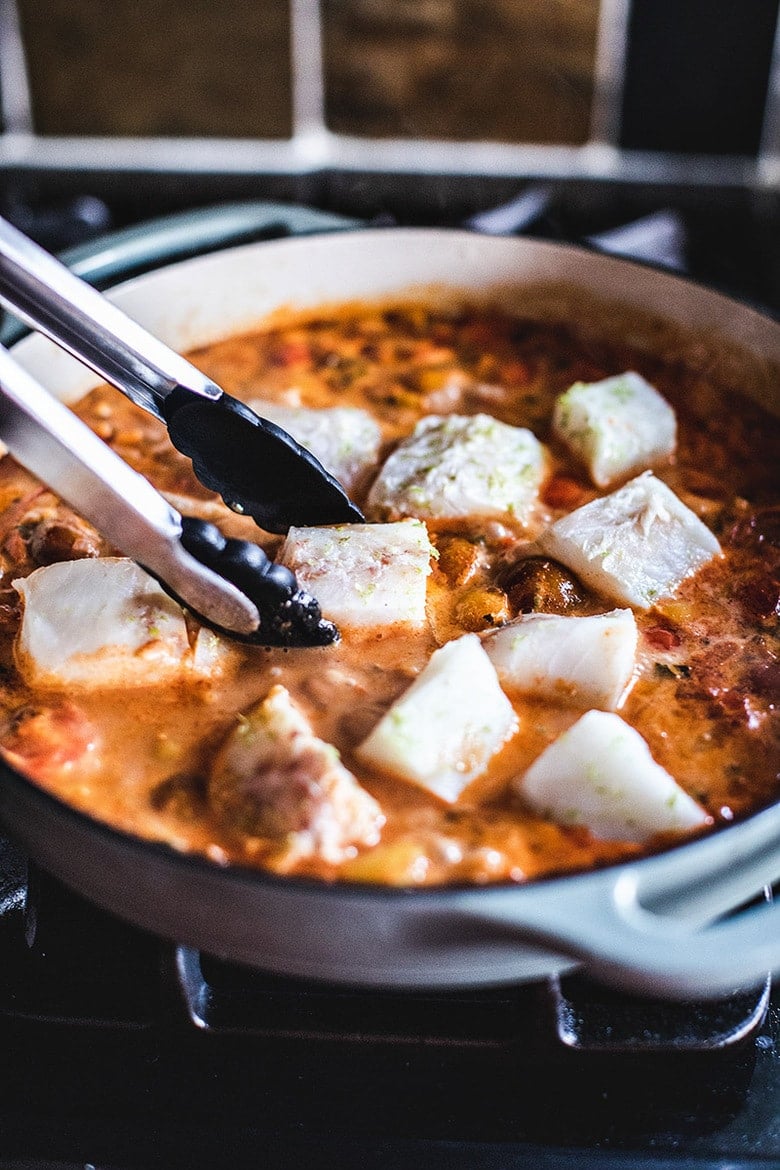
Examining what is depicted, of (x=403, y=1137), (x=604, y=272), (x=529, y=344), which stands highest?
(x=604, y=272)

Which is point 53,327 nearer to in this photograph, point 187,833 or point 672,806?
point 187,833

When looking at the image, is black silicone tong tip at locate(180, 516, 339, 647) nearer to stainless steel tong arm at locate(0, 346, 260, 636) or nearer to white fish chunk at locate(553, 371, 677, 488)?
stainless steel tong arm at locate(0, 346, 260, 636)

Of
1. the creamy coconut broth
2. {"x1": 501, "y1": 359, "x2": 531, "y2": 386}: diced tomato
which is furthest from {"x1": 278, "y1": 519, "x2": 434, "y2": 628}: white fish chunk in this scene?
{"x1": 501, "y1": 359, "x2": 531, "y2": 386}: diced tomato

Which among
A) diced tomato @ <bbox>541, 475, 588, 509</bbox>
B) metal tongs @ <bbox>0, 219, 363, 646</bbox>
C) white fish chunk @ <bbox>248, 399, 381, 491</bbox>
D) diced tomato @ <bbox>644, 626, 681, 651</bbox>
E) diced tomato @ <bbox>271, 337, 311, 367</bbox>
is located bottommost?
diced tomato @ <bbox>541, 475, 588, 509</bbox>

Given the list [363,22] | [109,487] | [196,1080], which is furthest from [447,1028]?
[363,22]

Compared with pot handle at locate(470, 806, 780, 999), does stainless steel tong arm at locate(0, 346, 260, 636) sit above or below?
above

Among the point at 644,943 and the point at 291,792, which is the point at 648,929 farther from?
the point at 291,792

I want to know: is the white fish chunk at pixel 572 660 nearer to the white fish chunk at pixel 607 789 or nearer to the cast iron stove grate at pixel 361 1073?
the white fish chunk at pixel 607 789
